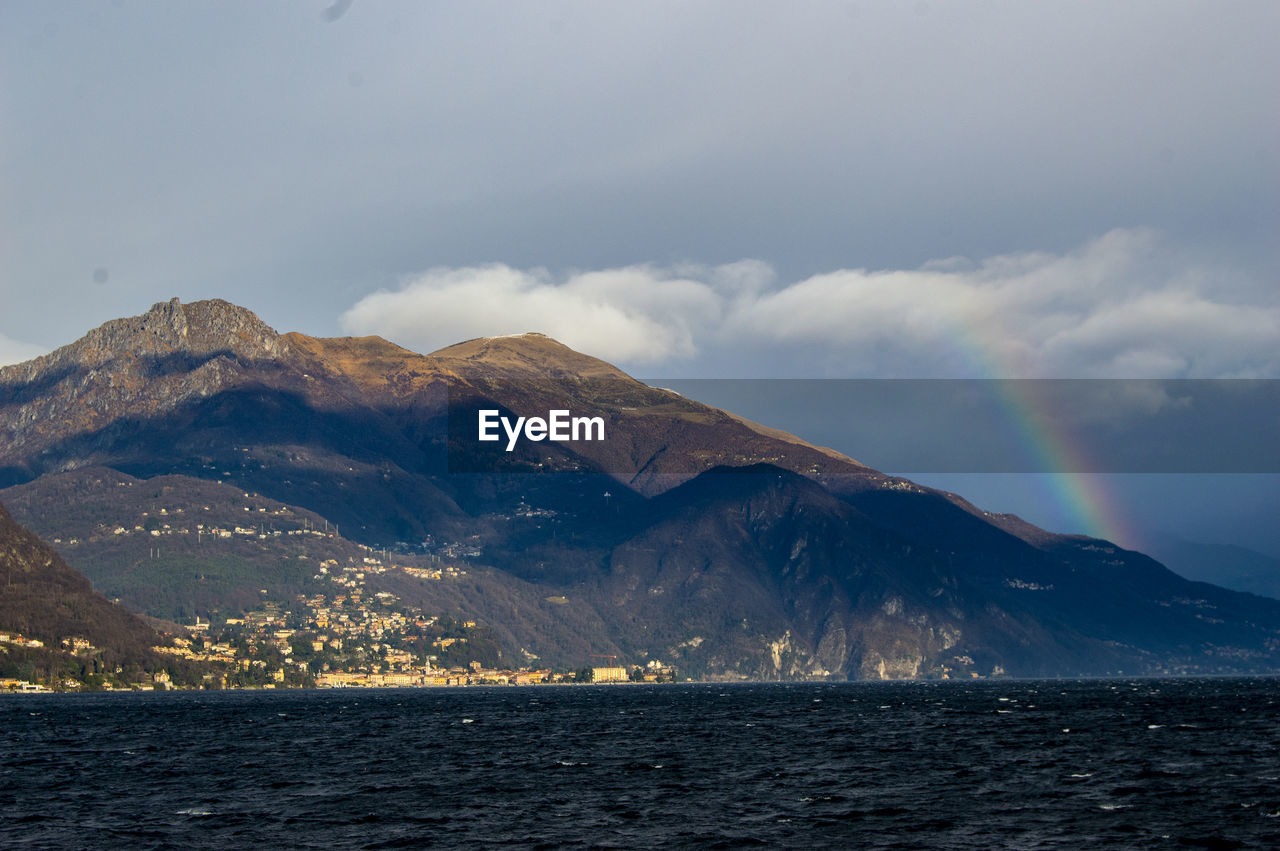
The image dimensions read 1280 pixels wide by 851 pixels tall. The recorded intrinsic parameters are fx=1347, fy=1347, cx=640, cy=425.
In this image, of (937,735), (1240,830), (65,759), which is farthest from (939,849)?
(65,759)

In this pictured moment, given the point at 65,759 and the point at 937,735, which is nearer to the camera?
the point at 65,759

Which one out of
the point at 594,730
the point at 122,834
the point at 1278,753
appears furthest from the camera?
the point at 594,730

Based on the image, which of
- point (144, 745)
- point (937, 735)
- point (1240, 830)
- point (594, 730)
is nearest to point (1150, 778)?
point (1240, 830)

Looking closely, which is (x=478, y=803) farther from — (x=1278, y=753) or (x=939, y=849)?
(x=1278, y=753)

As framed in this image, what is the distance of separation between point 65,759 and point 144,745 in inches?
809

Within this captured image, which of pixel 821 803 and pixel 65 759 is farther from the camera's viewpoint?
pixel 65 759

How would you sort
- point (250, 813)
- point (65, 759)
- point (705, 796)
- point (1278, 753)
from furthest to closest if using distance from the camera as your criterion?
point (65, 759) < point (1278, 753) < point (705, 796) < point (250, 813)

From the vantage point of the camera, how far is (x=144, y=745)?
160 meters

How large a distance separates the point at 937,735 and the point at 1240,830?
83.1 meters

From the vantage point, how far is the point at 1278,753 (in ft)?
407

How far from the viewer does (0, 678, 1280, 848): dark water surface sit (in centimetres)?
8138

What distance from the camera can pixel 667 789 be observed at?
105 metres

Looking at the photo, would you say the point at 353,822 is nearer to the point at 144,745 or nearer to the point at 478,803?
the point at 478,803

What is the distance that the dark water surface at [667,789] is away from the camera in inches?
3204
